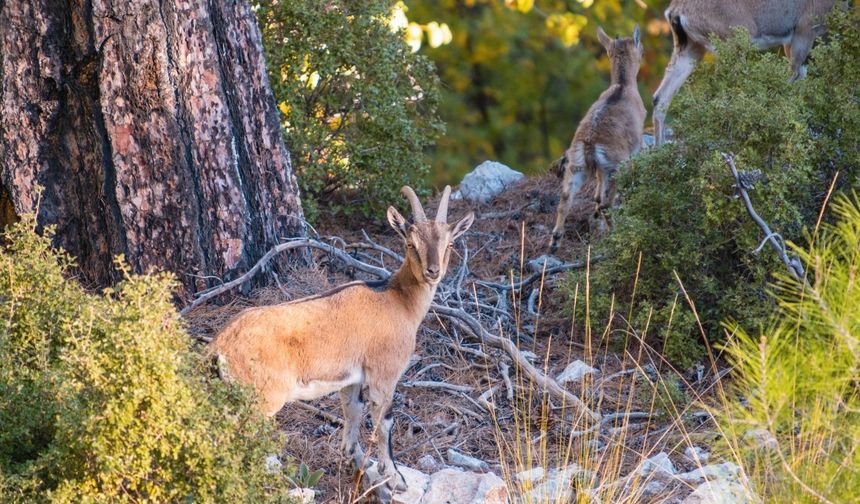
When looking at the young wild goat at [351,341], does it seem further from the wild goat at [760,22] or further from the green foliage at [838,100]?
the wild goat at [760,22]

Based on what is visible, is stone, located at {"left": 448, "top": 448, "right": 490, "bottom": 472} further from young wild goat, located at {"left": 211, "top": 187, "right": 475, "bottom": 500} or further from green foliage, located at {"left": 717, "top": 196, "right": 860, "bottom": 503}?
green foliage, located at {"left": 717, "top": 196, "right": 860, "bottom": 503}

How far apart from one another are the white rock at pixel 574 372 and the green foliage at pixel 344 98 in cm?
302

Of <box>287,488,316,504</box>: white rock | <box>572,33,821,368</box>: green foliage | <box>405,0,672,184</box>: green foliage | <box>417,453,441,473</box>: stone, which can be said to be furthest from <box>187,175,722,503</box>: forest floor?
<box>405,0,672,184</box>: green foliage

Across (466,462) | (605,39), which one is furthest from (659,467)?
(605,39)

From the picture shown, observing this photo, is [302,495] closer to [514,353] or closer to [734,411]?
[734,411]

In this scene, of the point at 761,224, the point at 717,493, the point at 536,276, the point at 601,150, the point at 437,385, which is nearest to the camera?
the point at 717,493

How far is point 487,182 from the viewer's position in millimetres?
12227

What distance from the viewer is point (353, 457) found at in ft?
22.7

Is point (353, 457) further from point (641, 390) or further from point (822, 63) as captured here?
point (822, 63)

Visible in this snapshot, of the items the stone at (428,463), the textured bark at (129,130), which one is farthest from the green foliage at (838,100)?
the textured bark at (129,130)

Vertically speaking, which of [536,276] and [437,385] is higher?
[536,276]

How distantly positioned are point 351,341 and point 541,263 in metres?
3.64

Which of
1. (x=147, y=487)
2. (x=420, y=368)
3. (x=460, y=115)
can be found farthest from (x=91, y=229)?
(x=460, y=115)

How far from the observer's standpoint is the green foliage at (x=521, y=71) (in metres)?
22.5
